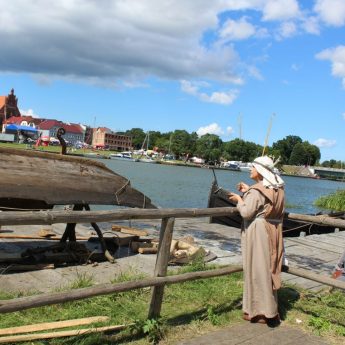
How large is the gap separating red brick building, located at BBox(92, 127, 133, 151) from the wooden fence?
18376 centimetres

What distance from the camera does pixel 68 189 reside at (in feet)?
22.9

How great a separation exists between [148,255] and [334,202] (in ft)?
A: 104

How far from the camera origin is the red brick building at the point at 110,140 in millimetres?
189625

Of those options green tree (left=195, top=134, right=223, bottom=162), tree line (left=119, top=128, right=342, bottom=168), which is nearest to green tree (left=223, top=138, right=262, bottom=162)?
tree line (left=119, top=128, right=342, bottom=168)

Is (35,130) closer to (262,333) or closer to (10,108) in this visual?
(10,108)

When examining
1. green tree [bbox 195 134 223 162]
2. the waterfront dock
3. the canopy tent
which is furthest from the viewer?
the canopy tent

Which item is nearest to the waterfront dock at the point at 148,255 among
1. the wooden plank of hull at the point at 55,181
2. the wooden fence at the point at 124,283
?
the wooden plank of hull at the point at 55,181

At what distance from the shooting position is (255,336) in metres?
4.57

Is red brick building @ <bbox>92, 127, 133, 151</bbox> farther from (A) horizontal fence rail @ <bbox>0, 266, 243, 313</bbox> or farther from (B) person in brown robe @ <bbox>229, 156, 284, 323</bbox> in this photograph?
(A) horizontal fence rail @ <bbox>0, 266, 243, 313</bbox>

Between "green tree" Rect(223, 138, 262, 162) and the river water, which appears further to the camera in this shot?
"green tree" Rect(223, 138, 262, 162)

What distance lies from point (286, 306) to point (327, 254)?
4721 millimetres

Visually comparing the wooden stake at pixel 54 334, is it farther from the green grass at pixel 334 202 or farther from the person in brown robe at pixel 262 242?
the green grass at pixel 334 202

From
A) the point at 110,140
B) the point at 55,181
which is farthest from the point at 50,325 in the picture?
the point at 110,140

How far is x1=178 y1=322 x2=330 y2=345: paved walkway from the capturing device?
14.4 ft
